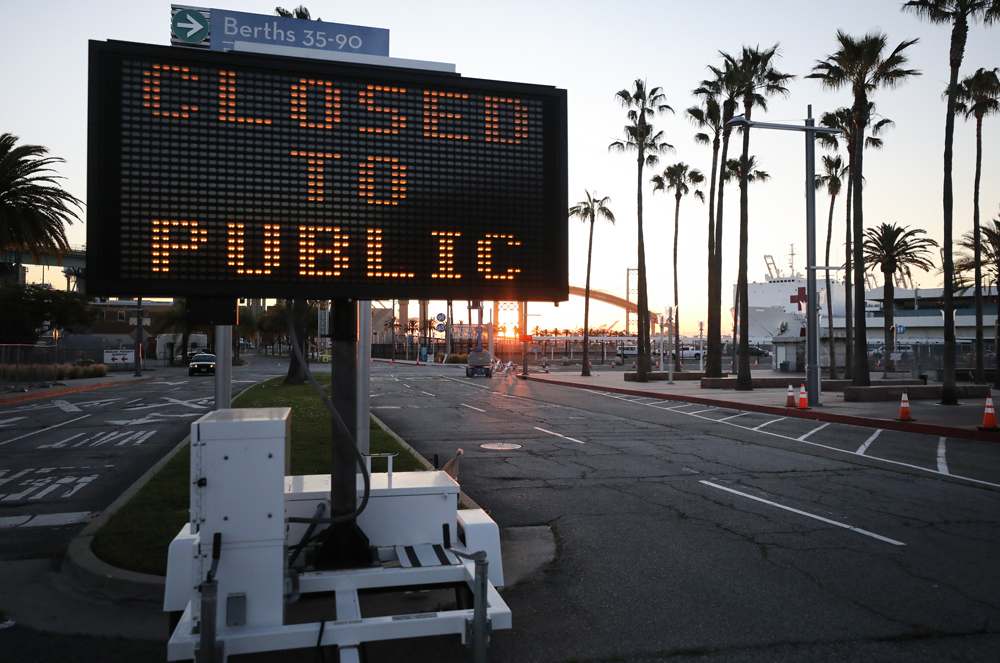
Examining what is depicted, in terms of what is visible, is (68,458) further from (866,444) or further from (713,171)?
(713,171)

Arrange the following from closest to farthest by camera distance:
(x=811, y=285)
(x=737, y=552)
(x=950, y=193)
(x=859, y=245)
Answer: (x=737, y=552)
(x=811, y=285)
(x=950, y=193)
(x=859, y=245)

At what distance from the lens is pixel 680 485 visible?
9820mm

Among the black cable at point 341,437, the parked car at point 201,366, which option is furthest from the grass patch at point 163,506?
the parked car at point 201,366

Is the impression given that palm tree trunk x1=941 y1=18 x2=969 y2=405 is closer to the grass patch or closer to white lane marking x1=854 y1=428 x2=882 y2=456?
white lane marking x1=854 y1=428 x2=882 y2=456

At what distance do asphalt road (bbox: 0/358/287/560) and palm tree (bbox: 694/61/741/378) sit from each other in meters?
23.8

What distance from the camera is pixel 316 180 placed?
180 inches

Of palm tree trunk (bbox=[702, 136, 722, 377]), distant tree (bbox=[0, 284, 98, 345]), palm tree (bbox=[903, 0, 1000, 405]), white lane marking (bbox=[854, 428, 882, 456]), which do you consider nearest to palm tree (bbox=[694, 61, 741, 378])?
palm tree trunk (bbox=[702, 136, 722, 377])

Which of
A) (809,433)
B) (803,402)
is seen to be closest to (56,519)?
(809,433)

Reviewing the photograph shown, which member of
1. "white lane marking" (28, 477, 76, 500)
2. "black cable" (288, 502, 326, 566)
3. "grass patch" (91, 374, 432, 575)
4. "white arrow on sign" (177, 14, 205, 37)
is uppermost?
"white arrow on sign" (177, 14, 205, 37)

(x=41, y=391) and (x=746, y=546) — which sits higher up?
(x=746, y=546)

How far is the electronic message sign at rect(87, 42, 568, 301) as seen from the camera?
432 centimetres

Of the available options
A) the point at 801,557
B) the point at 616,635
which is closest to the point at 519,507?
the point at 801,557

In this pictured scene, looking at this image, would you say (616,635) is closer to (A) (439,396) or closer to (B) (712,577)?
(B) (712,577)

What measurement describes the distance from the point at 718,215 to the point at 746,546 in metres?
29.6
